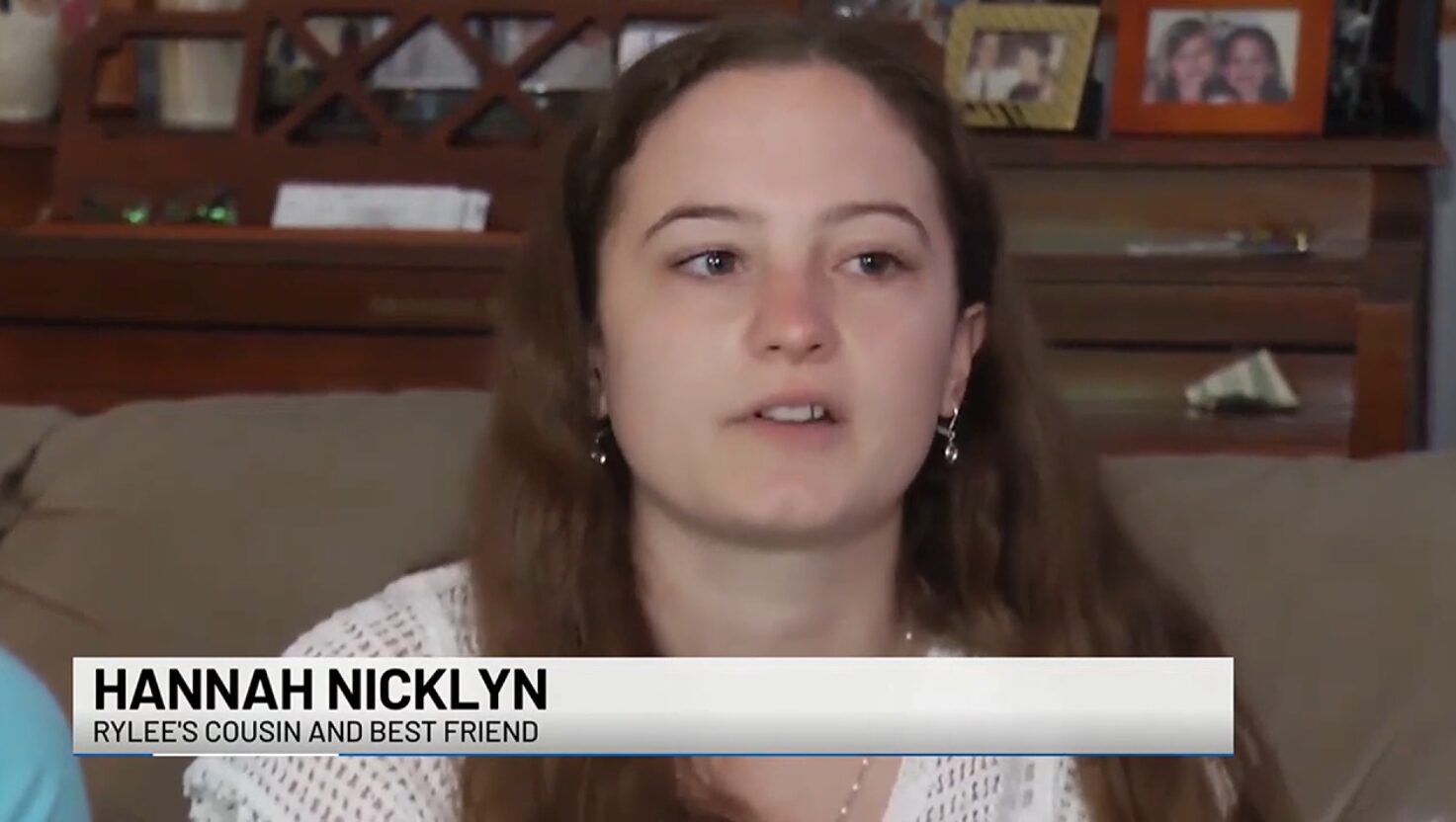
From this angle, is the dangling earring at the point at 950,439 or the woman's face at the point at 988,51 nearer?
the dangling earring at the point at 950,439

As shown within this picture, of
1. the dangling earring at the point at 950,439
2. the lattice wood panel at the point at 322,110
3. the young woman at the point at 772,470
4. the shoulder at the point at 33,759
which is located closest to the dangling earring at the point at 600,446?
the young woman at the point at 772,470

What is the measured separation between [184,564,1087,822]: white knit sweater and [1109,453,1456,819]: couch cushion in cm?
20

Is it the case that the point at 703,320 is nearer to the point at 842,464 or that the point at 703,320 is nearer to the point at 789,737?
the point at 842,464

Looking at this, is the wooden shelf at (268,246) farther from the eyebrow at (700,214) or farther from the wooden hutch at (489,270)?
the eyebrow at (700,214)

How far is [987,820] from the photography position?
1021 millimetres

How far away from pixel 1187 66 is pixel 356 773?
136 centimetres

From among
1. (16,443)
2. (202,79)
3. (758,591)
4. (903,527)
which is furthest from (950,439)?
(202,79)

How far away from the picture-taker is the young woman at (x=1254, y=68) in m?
1.94

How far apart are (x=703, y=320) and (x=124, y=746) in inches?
14.0

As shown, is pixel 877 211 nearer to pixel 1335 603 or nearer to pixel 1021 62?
pixel 1335 603

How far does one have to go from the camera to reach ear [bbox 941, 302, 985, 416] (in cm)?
107

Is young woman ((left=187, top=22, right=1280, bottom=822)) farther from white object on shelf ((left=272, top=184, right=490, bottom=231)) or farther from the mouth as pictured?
white object on shelf ((left=272, top=184, right=490, bottom=231))

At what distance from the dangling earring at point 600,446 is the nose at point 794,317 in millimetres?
190

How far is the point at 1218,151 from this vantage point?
1.87 m
